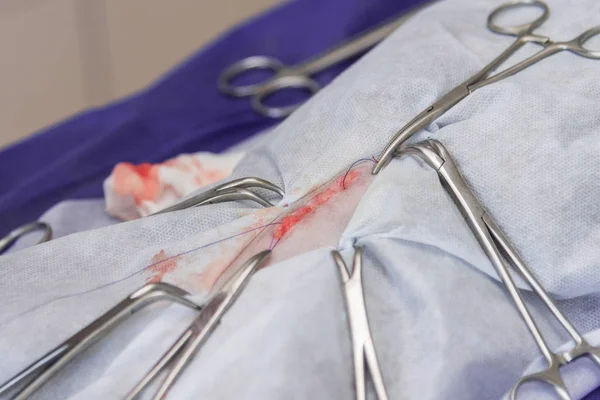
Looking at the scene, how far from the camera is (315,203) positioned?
0.58 meters

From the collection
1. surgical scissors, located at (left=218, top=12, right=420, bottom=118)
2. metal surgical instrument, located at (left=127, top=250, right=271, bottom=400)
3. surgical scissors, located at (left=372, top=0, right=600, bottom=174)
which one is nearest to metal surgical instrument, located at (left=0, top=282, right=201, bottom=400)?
metal surgical instrument, located at (left=127, top=250, right=271, bottom=400)

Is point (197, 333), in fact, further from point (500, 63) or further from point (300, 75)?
point (300, 75)

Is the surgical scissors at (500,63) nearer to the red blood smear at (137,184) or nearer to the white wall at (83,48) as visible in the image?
the red blood smear at (137,184)

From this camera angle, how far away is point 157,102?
3.14 feet

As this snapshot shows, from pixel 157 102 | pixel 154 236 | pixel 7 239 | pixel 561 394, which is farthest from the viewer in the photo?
pixel 157 102

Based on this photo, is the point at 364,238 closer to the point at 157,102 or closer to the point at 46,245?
the point at 46,245

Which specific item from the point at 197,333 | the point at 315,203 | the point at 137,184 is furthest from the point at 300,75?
the point at 197,333

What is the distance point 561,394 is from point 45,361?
34 centimetres

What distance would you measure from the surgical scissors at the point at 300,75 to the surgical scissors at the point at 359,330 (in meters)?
0.44

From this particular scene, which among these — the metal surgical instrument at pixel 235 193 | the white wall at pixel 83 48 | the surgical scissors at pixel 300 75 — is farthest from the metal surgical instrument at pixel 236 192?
the white wall at pixel 83 48

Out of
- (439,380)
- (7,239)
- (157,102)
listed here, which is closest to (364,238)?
(439,380)

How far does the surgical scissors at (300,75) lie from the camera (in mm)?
927

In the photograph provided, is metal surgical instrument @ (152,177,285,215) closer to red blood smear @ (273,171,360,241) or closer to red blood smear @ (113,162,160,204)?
red blood smear @ (273,171,360,241)

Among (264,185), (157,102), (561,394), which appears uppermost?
(157,102)
